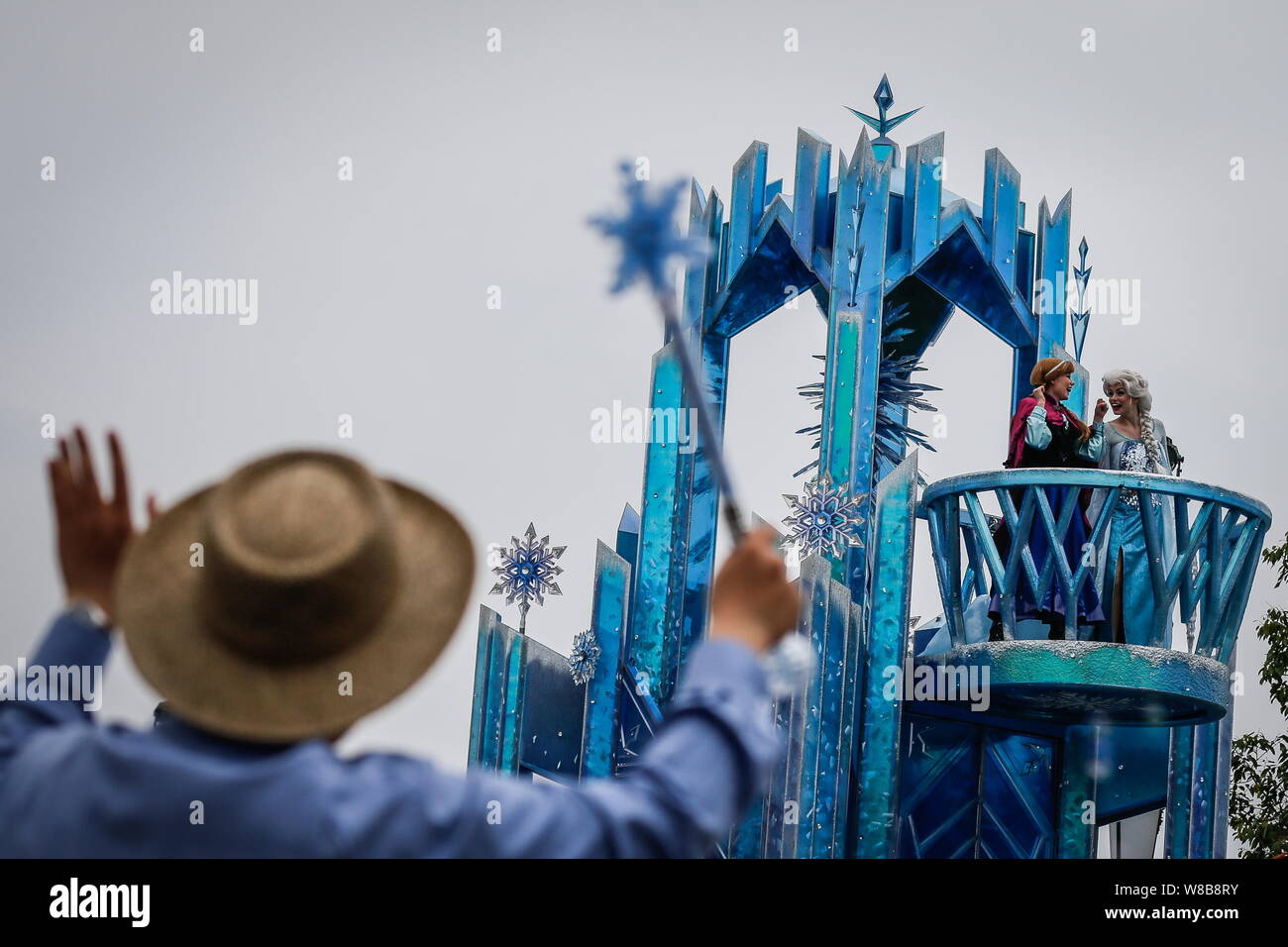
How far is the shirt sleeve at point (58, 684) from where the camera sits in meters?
1.76

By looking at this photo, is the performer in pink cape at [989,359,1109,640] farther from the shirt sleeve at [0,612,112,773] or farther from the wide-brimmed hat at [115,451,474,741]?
the wide-brimmed hat at [115,451,474,741]

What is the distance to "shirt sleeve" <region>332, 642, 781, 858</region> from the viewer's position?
149 cm

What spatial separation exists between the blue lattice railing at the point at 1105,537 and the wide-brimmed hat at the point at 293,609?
641 cm

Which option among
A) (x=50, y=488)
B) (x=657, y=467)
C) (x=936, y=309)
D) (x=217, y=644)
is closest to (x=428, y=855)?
(x=217, y=644)

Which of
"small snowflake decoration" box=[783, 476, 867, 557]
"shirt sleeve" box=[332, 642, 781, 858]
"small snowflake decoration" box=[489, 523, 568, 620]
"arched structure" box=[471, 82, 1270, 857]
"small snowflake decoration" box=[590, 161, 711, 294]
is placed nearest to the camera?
"shirt sleeve" box=[332, 642, 781, 858]

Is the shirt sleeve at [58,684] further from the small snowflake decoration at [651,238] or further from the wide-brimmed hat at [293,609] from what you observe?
the small snowflake decoration at [651,238]

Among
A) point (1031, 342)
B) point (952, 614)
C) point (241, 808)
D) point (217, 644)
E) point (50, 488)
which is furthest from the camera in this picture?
point (1031, 342)

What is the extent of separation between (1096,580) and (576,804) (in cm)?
686

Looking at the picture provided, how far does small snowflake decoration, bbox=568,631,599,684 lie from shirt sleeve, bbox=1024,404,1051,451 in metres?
2.86

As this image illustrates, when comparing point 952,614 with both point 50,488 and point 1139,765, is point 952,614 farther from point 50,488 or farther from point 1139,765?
point 50,488

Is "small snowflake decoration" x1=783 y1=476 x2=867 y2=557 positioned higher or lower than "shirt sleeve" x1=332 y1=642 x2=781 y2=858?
higher

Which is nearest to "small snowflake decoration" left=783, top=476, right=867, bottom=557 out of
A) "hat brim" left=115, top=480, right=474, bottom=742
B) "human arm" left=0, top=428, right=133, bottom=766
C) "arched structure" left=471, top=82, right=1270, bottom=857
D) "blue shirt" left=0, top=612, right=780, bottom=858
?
"arched structure" left=471, top=82, right=1270, bottom=857

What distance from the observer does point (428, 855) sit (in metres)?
1.53

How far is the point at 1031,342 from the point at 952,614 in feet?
6.20
